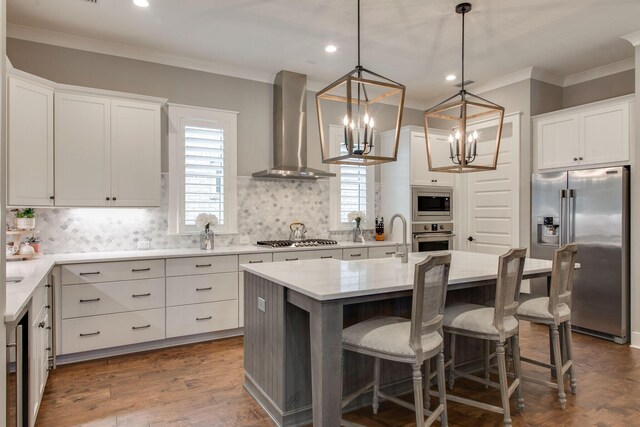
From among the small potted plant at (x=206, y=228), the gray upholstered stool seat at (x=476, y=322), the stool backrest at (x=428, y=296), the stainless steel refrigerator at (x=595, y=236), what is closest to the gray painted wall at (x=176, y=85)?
the small potted plant at (x=206, y=228)

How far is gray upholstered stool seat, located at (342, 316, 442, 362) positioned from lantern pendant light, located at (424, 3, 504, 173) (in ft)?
4.63

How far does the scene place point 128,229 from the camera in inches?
166

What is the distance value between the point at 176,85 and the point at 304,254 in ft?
7.84

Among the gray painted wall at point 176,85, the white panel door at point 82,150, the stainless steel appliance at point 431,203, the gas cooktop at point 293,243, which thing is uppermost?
the gray painted wall at point 176,85

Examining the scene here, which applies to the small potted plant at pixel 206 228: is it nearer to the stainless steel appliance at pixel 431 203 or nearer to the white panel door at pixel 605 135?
the stainless steel appliance at pixel 431 203

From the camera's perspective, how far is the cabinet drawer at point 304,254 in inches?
173

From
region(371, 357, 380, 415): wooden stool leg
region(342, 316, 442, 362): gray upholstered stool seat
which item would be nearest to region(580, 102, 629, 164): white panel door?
region(342, 316, 442, 362): gray upholstered stool seat

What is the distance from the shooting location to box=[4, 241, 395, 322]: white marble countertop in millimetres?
1963

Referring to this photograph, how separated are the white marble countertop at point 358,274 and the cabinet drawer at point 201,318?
1442 mm

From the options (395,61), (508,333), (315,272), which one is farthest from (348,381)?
(395,61)

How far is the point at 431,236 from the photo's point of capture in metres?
5.50

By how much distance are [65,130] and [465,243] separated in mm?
5001

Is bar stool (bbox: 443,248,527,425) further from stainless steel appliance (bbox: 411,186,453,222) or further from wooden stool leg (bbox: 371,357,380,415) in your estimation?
stainless steel appliance (bbox: 411,186,453,222)

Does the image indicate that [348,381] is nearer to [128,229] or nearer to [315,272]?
[315,272]
